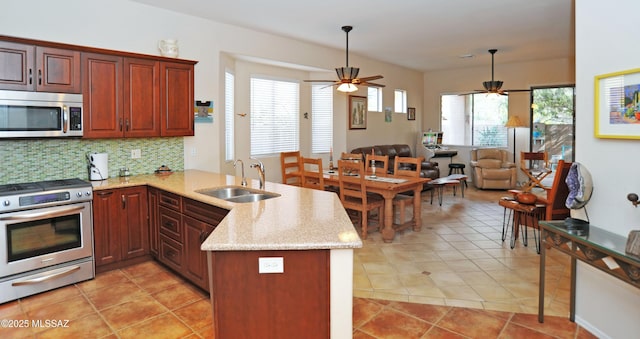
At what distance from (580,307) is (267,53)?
4681 mm

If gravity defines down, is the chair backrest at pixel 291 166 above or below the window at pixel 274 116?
below

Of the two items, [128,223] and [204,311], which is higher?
[128,223]

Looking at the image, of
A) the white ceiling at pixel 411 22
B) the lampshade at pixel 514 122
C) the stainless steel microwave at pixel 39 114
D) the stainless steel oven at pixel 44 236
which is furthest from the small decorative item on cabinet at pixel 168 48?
the lampshade at pixel 514 122

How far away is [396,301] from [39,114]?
130 inches

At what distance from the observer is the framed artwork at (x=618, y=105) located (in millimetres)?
2150

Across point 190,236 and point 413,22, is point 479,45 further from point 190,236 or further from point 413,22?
point 190,236

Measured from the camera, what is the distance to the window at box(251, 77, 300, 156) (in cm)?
614

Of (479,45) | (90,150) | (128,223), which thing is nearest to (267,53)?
(90,150)

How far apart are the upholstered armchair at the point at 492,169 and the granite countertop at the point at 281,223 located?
6.24 m

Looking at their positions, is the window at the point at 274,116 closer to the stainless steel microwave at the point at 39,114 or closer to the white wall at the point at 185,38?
the white wall at the point at 185,38

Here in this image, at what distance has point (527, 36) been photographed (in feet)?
19.7

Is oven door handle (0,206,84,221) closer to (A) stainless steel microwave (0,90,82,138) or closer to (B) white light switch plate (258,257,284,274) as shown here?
(A) stainless steel microwave (0,90,82,138)

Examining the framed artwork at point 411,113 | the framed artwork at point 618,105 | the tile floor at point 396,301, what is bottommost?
the tile floor at point 396,301

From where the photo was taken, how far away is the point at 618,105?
7.43 ft
